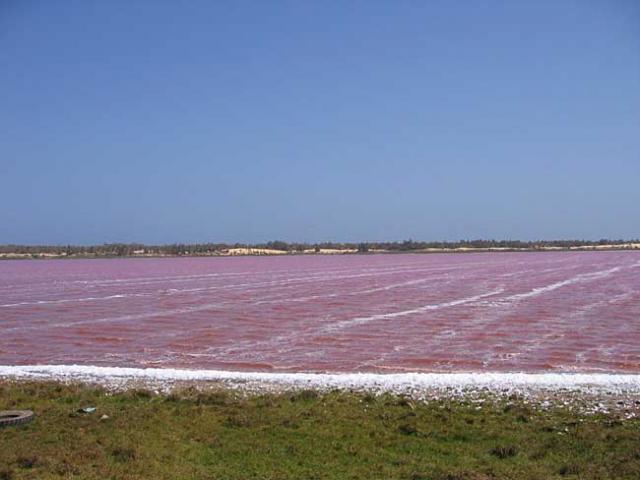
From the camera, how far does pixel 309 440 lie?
9.06 metres

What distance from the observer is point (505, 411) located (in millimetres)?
10461

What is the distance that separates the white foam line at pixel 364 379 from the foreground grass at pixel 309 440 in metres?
1.43

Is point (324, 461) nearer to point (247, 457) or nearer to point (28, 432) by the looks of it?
point (247, 457)

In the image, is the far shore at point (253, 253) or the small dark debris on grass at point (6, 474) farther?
the far shore at point (253, 253)

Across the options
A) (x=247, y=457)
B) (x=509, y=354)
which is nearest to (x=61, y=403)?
(x=247, y=457)

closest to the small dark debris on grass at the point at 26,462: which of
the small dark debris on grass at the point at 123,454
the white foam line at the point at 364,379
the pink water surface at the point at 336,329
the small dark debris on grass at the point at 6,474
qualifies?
the small dark debris on grass at the point at 6,474

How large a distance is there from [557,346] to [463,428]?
1016 cm

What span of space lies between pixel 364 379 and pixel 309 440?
14.9ft

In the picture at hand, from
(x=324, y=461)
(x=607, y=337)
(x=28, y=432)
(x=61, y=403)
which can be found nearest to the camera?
(x=324, y=461)

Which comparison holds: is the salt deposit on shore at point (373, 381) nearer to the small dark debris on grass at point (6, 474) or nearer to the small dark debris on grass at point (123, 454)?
the small dark debris on grass at point (123, 454)

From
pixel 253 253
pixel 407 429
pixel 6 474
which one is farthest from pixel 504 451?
pixel 253 253

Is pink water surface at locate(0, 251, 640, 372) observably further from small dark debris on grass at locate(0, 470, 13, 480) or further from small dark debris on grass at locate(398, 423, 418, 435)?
small dark debris on grass at locate(0, 470, 13, 480)

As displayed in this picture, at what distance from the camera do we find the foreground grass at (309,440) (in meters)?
7.78

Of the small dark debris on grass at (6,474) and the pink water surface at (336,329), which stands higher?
the small dark debris on grass at (6,474)
